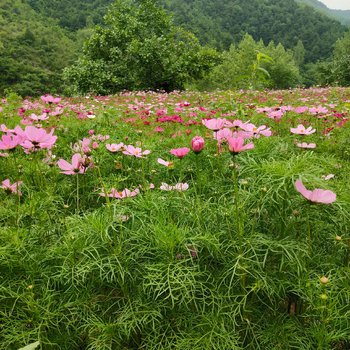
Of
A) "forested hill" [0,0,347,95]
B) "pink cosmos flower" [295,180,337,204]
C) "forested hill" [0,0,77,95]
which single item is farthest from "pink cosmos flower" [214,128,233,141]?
"forested hill" [0,0,77,95]

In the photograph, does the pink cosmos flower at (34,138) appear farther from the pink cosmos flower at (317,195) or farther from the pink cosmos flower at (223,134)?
the pink cosmos flower at (317,195)

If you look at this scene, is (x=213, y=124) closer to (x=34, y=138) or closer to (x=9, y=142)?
(x=34, y=138)

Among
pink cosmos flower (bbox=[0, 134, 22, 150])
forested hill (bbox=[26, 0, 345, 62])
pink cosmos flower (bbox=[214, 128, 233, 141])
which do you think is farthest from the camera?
forested hill (bbox=[26, 0, 345, 62])

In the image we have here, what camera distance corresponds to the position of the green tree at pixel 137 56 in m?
12.4

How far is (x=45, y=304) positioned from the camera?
119 cm

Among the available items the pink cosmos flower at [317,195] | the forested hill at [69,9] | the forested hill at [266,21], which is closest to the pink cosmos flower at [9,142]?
the pink cosmos flower at [317,195]

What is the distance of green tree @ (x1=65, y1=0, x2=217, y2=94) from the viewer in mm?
12406

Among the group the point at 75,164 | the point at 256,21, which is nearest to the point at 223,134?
the point at 75,164

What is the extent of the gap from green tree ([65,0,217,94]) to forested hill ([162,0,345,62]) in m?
55.0

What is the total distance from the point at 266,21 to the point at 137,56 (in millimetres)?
75298

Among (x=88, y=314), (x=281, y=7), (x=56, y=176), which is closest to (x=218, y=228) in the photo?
(x=88, y=314)

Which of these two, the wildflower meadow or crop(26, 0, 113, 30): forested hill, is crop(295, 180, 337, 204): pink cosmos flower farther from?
crop(26, 0, 113, 30): forested hill

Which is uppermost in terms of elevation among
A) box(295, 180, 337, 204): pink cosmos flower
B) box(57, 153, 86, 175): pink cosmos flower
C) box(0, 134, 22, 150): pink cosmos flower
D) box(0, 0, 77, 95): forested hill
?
box(295, 180, 337, 204): pink cosmos flower

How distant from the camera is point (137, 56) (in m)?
12.6
